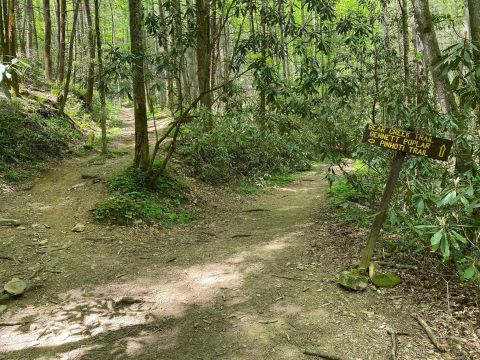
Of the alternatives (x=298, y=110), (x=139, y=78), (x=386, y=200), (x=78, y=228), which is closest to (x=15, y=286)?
(x=78, y=228)

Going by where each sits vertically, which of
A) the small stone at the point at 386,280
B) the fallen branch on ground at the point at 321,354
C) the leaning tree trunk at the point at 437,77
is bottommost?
the fallen branch on ground at the point at 321,354

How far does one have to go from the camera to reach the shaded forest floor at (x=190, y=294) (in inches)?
147

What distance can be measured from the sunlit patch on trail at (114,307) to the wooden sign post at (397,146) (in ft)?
6.81

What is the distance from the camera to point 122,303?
4.59 m

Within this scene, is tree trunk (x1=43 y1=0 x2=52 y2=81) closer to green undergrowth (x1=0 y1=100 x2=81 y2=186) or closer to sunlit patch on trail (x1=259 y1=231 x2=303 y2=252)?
green undergrowth (x1=0 y1=100 x2=81 y2=186)

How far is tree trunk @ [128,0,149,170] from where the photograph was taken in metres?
7.51

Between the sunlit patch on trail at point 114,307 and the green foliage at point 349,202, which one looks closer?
the sunlit patch on trail at point 114,307

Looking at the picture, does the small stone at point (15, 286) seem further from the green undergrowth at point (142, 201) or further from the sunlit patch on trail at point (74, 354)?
the green undergrowth at point (142, 201)

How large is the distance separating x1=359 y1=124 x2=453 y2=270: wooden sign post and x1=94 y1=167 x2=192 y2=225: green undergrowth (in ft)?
14.1

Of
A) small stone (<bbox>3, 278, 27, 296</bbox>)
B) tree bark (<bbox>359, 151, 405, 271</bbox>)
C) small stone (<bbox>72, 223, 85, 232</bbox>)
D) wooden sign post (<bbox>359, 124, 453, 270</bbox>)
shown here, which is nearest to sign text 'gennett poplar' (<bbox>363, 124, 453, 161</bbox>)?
wooden sign post (<bbox>359, 124, 453, 270</bbox>)

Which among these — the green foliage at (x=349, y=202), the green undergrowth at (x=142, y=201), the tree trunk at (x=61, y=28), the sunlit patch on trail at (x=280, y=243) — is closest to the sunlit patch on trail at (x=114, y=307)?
the sunlit patch on trail at (x=280, y=243)

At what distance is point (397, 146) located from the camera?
14.8 ft

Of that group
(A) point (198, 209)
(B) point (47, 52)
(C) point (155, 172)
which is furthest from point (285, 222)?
(B) point (47, 52)

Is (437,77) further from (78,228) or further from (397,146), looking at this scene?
(78,228)
